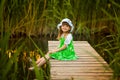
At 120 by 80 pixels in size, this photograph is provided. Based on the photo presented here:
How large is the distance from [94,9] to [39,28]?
1.03 meters

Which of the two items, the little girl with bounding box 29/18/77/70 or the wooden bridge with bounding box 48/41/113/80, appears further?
the little girl with bounding box 29/18/77/70

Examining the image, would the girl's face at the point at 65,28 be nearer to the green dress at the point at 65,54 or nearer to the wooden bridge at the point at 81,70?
the green dress at the point at 65,54

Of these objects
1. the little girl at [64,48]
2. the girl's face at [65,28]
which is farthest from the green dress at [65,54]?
the girl's face at [65,28]

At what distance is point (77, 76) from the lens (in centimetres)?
345

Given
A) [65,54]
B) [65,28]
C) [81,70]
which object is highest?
[65,28]

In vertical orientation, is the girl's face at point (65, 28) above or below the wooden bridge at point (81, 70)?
above

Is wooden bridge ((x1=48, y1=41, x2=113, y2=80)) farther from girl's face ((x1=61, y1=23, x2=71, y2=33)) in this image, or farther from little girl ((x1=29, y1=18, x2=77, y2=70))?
girl's face ((x1=61, y1=23, x2=71, y2=33))

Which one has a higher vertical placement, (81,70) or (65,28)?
(65,28)

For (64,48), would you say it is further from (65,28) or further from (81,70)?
(81,70)

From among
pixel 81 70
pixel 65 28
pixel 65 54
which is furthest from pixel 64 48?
pixel 81 70

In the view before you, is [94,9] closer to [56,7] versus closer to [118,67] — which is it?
[56,7]

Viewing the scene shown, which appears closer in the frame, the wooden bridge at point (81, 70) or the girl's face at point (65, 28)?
the wooden bridge at point (81, 70)

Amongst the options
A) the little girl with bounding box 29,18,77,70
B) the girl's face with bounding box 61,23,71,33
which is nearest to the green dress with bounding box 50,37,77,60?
the little girl with bounding box 29,18,77,70

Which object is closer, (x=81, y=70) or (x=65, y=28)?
(x=81, y=70)
